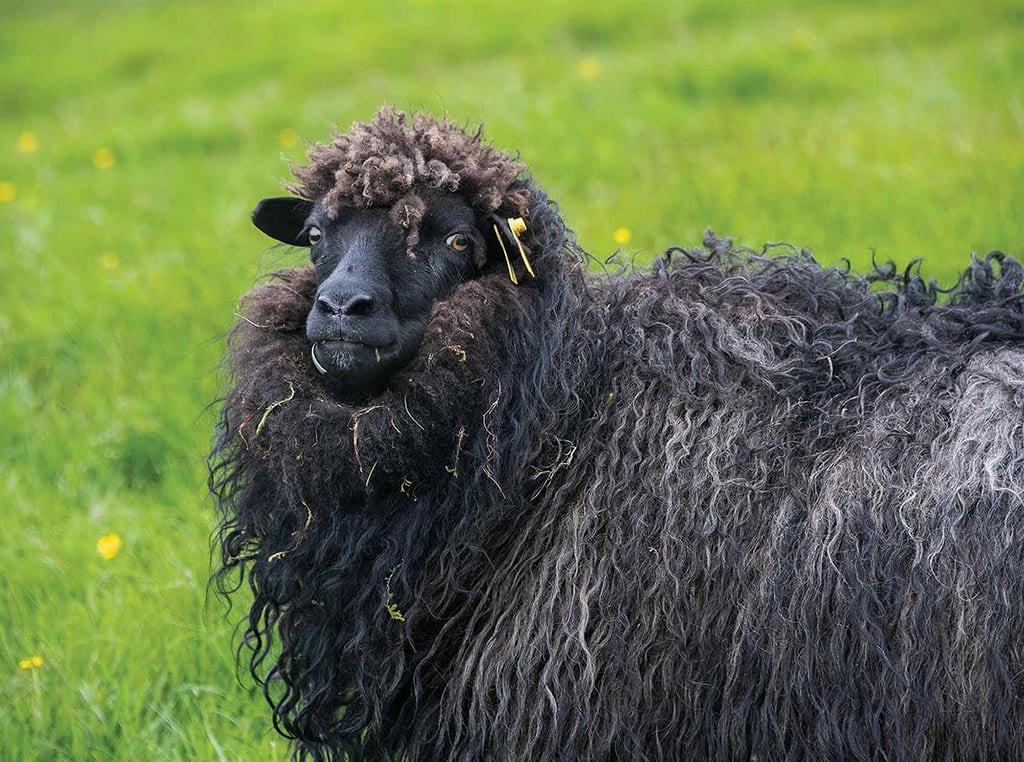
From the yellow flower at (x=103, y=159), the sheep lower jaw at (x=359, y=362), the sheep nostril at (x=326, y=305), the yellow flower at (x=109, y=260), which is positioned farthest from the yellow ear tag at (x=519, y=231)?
the yellow flower at (x=103, y=159)

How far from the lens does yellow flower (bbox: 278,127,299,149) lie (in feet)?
33.1

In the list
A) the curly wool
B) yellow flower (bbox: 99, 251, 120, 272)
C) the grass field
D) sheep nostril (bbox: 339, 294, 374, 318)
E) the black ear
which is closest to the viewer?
the curly wool

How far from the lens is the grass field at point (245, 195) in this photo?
4.71 metres

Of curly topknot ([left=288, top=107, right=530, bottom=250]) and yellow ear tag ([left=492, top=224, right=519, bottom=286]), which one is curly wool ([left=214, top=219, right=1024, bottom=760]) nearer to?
yellow ear tag ([left=492, top=224, right=519, bottom=286])

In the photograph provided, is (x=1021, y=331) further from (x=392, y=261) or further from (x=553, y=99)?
(x=553, y=99)

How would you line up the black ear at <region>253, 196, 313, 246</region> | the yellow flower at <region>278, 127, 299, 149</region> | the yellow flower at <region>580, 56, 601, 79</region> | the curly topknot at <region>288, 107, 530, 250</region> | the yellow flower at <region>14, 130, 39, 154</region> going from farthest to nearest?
the yellow flower at <region>14, 130, 39, 154</region>
the yellow flower at <region>580, 56, 601, 79</region>
the yellow flower at <region>278, 127, 299, 149</region>
the black ear at <region>253, 196, 313, 246</region>
the curly topknot at <region>288, 107, 530, 250</region>

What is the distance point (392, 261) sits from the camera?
350 cm

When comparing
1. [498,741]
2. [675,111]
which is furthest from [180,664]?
[675,111]

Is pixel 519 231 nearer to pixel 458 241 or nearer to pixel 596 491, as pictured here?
pixel 458 241

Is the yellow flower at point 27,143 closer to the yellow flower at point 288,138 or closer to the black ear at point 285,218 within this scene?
the yellow flower at point 288,138

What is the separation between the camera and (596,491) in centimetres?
Answer: 350

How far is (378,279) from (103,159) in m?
7.94

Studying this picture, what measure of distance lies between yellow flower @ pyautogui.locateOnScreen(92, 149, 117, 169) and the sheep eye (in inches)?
298

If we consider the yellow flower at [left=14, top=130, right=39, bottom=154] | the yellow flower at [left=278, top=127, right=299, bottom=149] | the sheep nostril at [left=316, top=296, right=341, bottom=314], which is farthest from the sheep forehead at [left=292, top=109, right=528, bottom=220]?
the yellow flower at [left=14, top=130, right=39, bottom=154]
